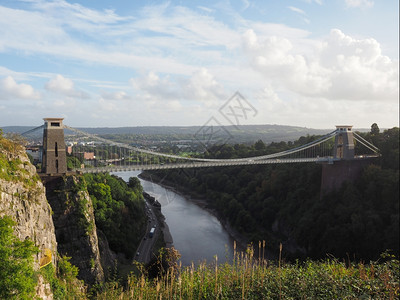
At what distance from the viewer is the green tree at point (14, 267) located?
535 centimetres

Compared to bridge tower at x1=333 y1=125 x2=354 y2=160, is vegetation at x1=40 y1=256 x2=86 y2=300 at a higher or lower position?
lower

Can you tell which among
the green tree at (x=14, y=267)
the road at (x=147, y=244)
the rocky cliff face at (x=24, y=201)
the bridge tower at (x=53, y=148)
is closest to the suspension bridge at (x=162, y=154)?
the bridge tower at (x=53, y=148)

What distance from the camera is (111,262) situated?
11.8 m

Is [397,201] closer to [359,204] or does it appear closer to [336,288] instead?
[359,204]

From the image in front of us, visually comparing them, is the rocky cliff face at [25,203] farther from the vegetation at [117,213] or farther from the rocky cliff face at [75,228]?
the vegetation at [117,213]

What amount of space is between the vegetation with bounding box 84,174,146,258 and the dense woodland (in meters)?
5.61

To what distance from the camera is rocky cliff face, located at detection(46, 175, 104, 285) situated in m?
9.83

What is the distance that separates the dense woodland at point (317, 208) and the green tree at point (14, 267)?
11414 mm

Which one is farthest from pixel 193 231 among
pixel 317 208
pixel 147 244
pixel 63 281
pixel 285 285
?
pixel 285 285

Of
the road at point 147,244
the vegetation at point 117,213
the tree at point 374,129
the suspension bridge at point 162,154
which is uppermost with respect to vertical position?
the tree at point 374,129

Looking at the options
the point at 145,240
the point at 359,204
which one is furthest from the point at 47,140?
the point at 359,204

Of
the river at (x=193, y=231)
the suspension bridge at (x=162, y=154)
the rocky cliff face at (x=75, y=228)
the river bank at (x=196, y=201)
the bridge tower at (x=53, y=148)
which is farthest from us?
the river bank at (x=196, y=201)

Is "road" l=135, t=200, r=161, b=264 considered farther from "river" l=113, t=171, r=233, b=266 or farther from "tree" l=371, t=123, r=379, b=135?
"tree" l=371, t=123, r=379, b=135

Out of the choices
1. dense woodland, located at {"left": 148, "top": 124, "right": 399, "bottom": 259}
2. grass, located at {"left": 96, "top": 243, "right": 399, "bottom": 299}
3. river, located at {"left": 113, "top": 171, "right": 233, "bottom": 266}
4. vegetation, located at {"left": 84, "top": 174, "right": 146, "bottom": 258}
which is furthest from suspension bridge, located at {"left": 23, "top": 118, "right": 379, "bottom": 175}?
grass, located at {"left": 96, "top": 243, "right": 399, "bottom": 299}
